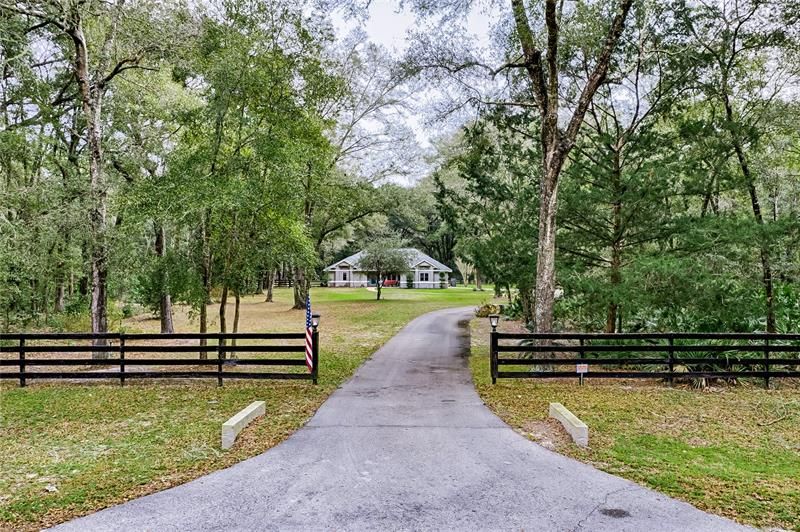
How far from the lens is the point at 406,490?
4340 mm

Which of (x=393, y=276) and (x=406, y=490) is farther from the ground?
(x=393, y=276)

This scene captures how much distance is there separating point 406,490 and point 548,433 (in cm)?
249

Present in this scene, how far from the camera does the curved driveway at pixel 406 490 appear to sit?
3.75 metres

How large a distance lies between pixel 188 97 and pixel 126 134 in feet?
7.33

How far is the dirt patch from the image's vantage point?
568 centimetres

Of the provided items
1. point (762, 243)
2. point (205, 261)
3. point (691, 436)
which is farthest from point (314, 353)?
point (762, 243)

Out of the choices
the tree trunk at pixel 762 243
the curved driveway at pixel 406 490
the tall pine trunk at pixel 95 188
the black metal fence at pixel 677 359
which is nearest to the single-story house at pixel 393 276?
the tall pine trunk at pixel 95 188

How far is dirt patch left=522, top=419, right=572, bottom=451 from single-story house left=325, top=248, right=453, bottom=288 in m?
44.5

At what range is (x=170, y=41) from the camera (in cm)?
1082

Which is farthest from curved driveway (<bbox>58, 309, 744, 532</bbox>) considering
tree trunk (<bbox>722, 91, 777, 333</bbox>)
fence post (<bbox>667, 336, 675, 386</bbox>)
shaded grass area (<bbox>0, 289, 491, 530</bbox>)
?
tree trunk (<bbox>722, 91, 777, 333</bbox>)

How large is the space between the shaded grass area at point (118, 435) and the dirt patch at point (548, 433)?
9.89 feet

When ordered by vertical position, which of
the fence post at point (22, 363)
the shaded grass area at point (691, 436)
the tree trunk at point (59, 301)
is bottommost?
the shaded grass area at point (691, 436)

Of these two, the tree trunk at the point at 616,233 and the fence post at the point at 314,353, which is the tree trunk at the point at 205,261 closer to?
the fence post at the point at 314,353

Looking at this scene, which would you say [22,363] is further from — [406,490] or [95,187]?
[406,490]
